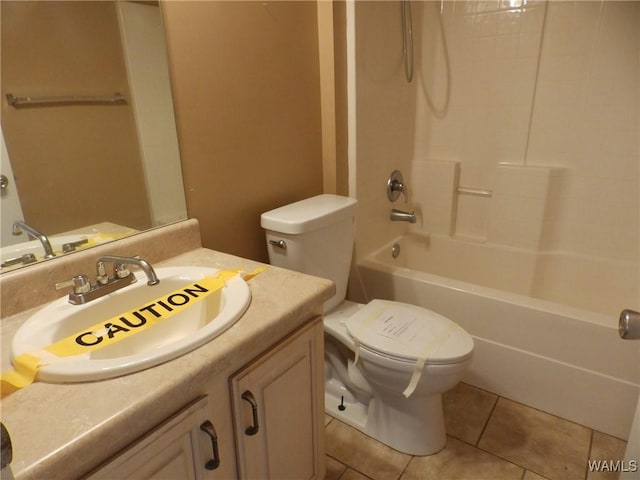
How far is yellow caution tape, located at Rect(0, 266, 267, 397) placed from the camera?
67cm

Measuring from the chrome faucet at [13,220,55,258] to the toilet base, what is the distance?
1.16m

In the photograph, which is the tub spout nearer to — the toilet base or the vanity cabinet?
the toilet base

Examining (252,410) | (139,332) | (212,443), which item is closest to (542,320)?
(252,410)

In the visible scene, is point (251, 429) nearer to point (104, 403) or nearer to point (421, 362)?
point (104, 403)

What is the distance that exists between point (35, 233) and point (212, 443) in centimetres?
65

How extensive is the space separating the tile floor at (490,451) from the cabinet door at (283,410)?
34 centimetres

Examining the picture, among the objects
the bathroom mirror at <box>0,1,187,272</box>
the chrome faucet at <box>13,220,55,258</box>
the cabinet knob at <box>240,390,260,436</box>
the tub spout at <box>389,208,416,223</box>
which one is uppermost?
the bathroom mirror at <box>0,1,187,272</box>

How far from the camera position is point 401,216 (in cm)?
208

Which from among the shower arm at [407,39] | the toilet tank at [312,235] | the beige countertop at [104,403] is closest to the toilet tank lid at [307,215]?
the toilet tank at [312,235]

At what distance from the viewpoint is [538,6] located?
1.86m

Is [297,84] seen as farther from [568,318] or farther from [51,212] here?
[568,318]

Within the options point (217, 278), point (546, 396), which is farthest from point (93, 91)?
point (546, 396)

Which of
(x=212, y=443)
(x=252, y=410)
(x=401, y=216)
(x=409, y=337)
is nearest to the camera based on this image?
(x=212, y=443)

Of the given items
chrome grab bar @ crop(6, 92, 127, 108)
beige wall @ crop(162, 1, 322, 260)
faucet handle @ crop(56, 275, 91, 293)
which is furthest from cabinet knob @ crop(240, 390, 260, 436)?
chrome grab bar @ crop(6, 92, 127, 108)
